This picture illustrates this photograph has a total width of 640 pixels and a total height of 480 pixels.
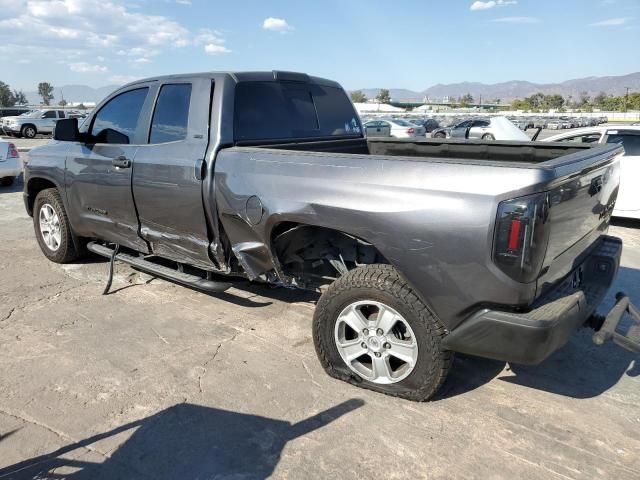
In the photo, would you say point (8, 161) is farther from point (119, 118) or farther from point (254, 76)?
point (254, 76)

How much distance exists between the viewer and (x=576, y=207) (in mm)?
2910

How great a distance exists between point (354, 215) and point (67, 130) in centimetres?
324

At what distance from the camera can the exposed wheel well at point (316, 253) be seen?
3430 mm

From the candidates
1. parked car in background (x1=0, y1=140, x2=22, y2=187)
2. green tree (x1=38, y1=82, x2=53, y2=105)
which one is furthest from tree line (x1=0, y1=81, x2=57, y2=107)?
parked car in background (x1=0, y1=140, x2=22, y2=187)

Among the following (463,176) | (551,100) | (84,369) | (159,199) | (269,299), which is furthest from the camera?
(551,100)

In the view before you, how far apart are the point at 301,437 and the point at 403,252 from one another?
A: 3.76 feet

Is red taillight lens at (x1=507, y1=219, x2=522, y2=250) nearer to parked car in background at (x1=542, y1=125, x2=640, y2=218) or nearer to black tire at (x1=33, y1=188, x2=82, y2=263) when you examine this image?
black tire at (x1=33, y1=188, x2=82, y2=263)

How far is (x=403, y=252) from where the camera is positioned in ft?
9.29

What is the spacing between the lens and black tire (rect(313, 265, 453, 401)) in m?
2.93

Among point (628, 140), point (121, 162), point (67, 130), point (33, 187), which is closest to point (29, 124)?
point (33, 187)

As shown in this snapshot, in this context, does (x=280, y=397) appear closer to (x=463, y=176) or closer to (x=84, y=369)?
(x=84, y=369)

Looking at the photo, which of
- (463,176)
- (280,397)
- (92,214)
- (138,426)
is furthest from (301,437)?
(92,214)

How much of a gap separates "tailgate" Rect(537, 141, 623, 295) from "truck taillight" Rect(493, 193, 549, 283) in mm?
110

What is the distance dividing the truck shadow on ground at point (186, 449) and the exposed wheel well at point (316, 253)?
3.05ft
